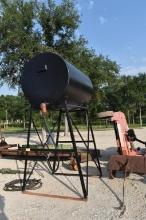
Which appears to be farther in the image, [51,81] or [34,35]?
[34,35]

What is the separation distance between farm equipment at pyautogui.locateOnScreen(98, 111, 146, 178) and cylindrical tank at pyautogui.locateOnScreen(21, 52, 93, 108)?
144 cm

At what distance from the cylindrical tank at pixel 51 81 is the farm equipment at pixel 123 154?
4.71ft

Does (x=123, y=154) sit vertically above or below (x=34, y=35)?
below

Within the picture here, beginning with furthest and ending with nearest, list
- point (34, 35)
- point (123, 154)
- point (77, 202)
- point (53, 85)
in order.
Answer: point (34, 35)
point (123, 154)
point (53, 85)
point (77, 202)

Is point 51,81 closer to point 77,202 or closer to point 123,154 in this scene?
point 77,202

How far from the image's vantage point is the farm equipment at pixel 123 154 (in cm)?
923

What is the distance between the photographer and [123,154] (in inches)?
399

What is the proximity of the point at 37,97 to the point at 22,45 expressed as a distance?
11676mm

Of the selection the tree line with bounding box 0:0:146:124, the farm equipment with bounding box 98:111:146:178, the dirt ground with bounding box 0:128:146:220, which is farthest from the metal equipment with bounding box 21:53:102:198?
the tree line with bounding box 0:0:146:124

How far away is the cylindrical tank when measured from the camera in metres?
8.54

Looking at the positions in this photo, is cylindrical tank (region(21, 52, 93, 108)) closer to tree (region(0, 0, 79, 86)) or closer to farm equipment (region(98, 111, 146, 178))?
farm equipment (region(98, 111, 146, 178))

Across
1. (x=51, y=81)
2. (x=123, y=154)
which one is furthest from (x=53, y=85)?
(x=123, y=154)

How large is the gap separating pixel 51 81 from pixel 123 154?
2.94m

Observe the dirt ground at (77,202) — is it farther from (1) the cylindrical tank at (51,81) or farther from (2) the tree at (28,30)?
(2) the tree at (28,30)
